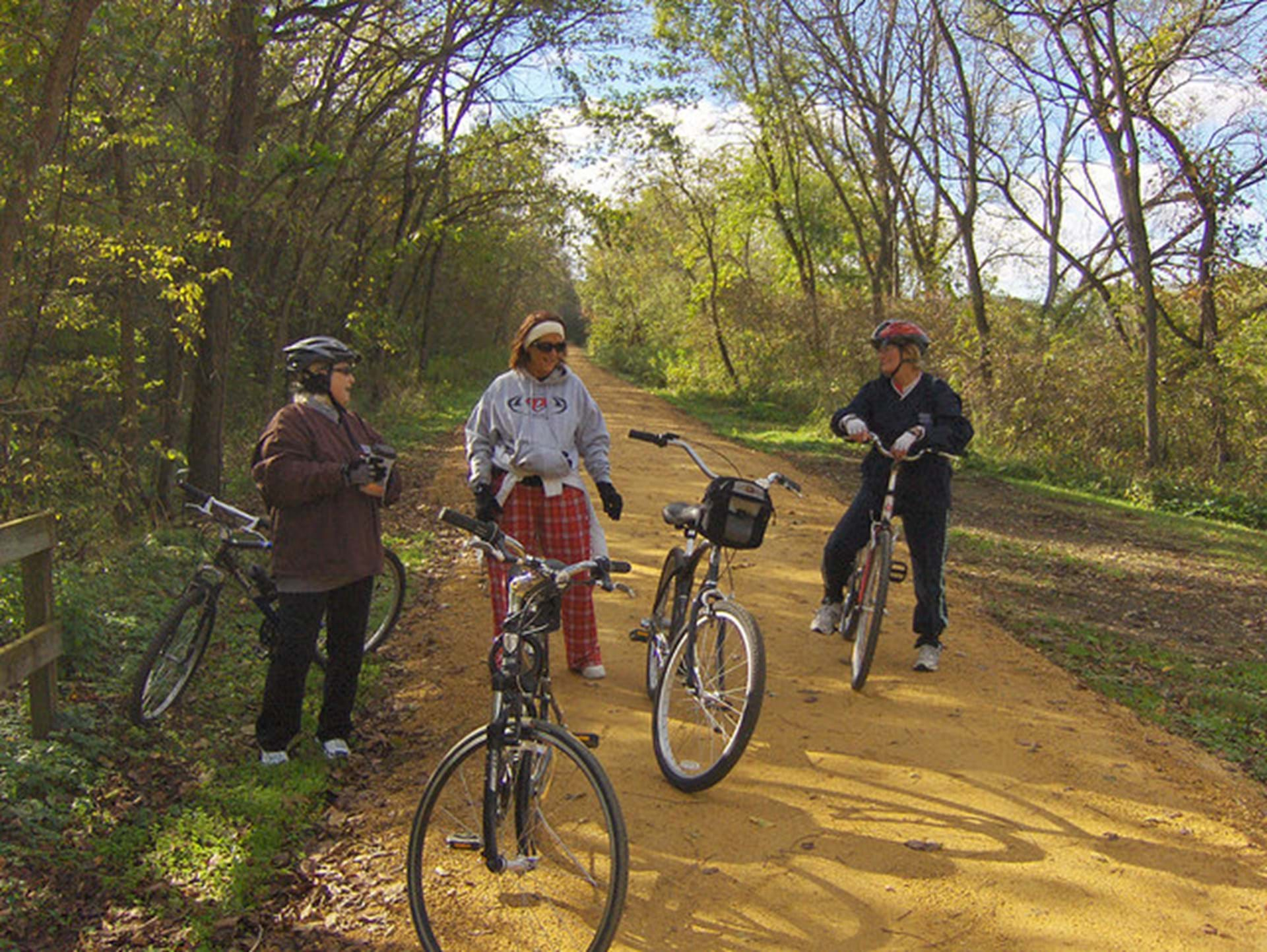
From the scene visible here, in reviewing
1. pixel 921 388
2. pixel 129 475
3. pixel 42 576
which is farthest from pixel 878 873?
pixel 129 475

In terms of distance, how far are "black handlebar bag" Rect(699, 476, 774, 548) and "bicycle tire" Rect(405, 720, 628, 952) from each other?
169cm

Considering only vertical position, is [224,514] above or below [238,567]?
above

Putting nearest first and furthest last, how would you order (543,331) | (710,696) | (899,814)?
1. (899,814)
2. (710,696)
3. (543,331)

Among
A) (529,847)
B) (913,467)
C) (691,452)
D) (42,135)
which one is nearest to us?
(529,847)

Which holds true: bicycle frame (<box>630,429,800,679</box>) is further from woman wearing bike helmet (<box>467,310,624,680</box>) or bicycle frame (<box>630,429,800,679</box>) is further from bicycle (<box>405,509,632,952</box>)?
bicycle (<box>405,509,632,952</box>)

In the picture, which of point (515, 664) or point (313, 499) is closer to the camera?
point (515, 664)

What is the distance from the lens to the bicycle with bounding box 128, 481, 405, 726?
5.62 meters

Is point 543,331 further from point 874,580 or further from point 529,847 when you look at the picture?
point 529,847

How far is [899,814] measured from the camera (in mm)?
4812

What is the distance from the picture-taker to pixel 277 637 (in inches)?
208

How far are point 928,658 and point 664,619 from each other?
6.29 ft

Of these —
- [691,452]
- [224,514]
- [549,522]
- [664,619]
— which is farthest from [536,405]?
[224,514]

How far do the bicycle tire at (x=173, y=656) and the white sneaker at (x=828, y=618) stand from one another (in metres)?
3.68

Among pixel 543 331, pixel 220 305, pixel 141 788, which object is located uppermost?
pixel 220 305
